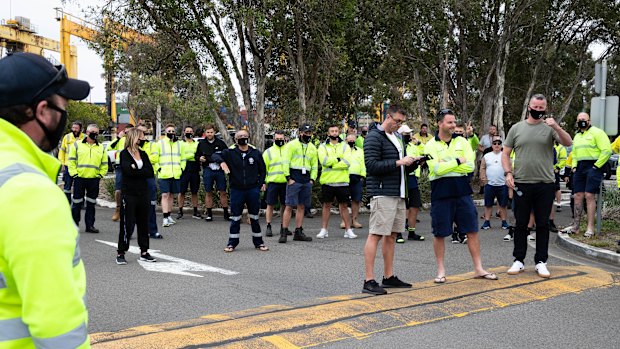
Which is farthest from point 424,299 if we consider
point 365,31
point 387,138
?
point 365,31

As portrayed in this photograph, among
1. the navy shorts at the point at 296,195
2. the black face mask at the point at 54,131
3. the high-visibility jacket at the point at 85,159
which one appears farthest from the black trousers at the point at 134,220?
the black face mask at the point at 54,131

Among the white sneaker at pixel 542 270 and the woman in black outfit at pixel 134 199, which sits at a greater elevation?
the woman in black outfit at pixel 134 199

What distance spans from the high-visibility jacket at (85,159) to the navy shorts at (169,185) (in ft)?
4.85

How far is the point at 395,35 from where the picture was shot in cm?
2169

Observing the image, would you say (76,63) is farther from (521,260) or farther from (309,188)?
(521,260)

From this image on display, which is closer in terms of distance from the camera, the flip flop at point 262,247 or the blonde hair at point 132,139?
the blonde hair at point 132,139

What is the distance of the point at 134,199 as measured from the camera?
924 cm

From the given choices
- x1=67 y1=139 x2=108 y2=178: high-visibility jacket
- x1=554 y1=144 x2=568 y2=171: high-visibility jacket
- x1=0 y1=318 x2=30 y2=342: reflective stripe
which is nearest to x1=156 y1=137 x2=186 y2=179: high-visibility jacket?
x1=67 y1=139 x2=108 y2=178: high-visibility jacket

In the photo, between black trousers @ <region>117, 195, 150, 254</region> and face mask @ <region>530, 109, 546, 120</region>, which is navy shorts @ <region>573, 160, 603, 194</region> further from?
black trousers @ <region>117, 195, 150, 254</region>

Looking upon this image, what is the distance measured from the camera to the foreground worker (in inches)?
69.5

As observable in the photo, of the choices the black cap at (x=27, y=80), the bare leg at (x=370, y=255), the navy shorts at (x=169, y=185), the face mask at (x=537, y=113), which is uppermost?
the face mask at (x=537, y=113)

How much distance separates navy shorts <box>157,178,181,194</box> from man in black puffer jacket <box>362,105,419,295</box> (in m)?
7.29

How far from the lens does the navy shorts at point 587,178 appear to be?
10727mm

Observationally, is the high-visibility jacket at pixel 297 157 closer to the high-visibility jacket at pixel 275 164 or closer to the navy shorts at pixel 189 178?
the high-visibility jacket at pixel 275 164
